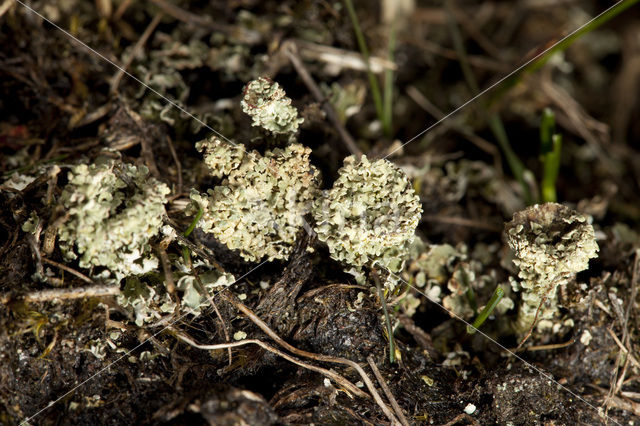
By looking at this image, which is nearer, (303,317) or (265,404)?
(265,404)

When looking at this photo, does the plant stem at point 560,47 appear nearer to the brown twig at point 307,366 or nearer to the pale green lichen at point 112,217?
the brown twig at point 307,366

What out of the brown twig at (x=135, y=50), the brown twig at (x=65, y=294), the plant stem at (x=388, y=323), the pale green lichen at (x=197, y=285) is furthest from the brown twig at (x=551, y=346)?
the brown twig at (x=135, y=50)

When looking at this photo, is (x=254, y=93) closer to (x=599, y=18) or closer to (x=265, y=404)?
(x=265, y=404)

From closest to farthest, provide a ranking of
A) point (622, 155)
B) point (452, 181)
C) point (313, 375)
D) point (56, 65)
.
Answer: point (313, 375) < point (56, 65) < point (452, 181) < point (622, 155)

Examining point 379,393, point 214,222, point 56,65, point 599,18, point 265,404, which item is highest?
point 599,18

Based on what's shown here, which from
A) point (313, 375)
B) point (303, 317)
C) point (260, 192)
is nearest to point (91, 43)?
point (260, 192)

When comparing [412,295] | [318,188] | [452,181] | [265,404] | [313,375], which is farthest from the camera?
[452,181]
